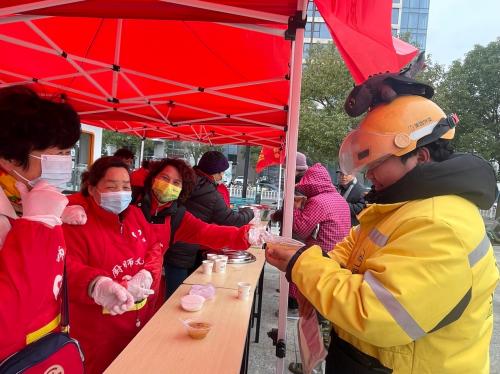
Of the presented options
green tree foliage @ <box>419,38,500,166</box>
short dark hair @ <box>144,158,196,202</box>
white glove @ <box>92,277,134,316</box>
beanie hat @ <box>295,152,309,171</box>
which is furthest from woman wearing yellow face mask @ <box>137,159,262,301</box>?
green tree foliage @ <box>419,38,500,166</box>

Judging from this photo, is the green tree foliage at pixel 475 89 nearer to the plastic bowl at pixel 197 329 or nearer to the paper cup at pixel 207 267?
the paper cup at pixel 207 267

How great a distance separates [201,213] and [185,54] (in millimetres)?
1576

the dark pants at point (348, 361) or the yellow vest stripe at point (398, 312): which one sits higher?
the yellow vest stripe at point (398, 312)

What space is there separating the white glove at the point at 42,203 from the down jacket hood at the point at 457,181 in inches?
46.5

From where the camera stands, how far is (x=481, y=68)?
1694 cm

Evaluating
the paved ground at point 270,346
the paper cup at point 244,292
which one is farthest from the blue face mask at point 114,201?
the paved ground at point 270,346

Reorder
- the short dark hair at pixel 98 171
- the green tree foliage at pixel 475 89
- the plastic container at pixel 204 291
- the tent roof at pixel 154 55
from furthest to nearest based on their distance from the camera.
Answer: the green tree foliage at pixel 475 89 → the plastic container at pixel 204 291 → the short dark hair at pixel 98 171 → the tent roof at pixel 154 55

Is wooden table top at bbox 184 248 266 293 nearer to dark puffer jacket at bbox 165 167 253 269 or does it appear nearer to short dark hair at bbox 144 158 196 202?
dark puffer jacket at bbox 165 167 253 269

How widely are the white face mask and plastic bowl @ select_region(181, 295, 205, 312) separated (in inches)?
49.4

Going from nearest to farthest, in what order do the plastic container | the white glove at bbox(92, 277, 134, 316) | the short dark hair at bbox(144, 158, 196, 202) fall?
the white glove at bbox(92, 277, 134, 316)
the plastic container
the short dark hair at bbox(144, 158, 196, 202)

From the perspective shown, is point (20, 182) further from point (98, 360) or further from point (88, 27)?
point (88, 27)

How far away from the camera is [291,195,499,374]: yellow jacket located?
1.08 metres

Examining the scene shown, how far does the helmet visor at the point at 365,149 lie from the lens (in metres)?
1.33

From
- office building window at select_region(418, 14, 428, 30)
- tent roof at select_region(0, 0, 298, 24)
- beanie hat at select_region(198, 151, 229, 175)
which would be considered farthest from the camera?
office building window at select_region(418, 14, 428, 30)
